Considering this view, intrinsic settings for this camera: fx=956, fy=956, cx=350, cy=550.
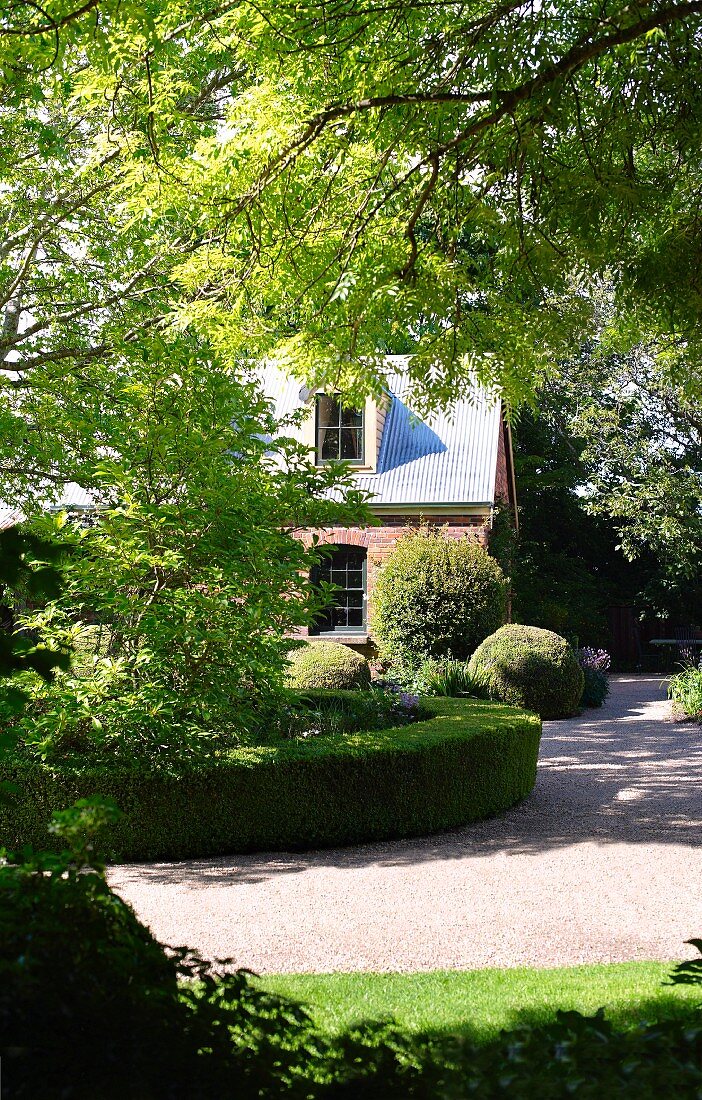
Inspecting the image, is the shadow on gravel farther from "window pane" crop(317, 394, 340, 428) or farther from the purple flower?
"window pane" crop(317, 394, 340, 428)

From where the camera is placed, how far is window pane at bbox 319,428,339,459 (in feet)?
A: 63.3

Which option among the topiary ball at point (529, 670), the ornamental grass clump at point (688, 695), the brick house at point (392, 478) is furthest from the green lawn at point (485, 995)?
the brick house at point (392, 478)

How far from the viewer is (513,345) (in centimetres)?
613

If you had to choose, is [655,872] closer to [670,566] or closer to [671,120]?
[671,120]

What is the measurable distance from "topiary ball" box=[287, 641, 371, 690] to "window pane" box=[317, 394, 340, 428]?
696 cm

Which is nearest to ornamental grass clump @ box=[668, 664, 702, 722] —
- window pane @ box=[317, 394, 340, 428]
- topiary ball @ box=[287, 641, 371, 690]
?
topiary ball @ box=[287, 641, 371, 690]

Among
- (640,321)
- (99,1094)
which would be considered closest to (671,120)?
(640,321)

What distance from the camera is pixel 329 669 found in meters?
13.1

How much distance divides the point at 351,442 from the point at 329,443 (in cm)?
45

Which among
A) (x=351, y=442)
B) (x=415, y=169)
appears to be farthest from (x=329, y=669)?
(x=415, y=169)

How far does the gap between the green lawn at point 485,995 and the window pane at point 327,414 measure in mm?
15508

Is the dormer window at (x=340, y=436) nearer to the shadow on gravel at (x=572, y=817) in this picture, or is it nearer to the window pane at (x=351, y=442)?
the window pane at (x=351, y=442)

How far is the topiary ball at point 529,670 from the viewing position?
1497 centimetres

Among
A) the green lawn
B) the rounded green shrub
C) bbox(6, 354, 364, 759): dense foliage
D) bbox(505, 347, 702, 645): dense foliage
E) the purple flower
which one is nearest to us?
the green lawn
